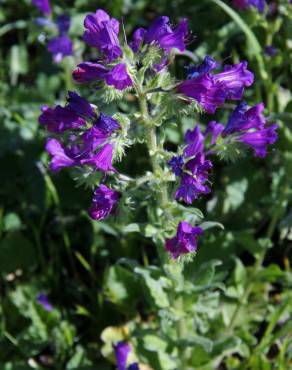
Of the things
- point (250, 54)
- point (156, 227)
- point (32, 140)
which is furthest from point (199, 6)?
point (156, 227)

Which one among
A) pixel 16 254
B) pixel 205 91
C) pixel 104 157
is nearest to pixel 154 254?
pixel 16 254

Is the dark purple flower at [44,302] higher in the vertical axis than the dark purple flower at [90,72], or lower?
lower

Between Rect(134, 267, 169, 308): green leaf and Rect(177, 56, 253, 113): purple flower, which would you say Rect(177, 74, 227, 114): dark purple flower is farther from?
Rect(134, 267, 169, 308): green leaf

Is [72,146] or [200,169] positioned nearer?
[200,169]

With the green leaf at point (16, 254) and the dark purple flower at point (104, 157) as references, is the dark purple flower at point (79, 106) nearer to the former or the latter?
the dark purple flower at point (104, 157)

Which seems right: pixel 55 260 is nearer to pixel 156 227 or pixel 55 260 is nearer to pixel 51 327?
pixel 51 327

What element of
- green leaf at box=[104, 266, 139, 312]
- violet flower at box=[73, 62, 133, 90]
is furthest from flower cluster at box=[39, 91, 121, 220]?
green leaf at box=[104, 266, 139, 312]

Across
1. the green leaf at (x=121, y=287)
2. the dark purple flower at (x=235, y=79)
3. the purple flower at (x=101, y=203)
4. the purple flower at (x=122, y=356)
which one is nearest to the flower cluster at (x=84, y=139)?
the purple flower at (x=101, y=203)
